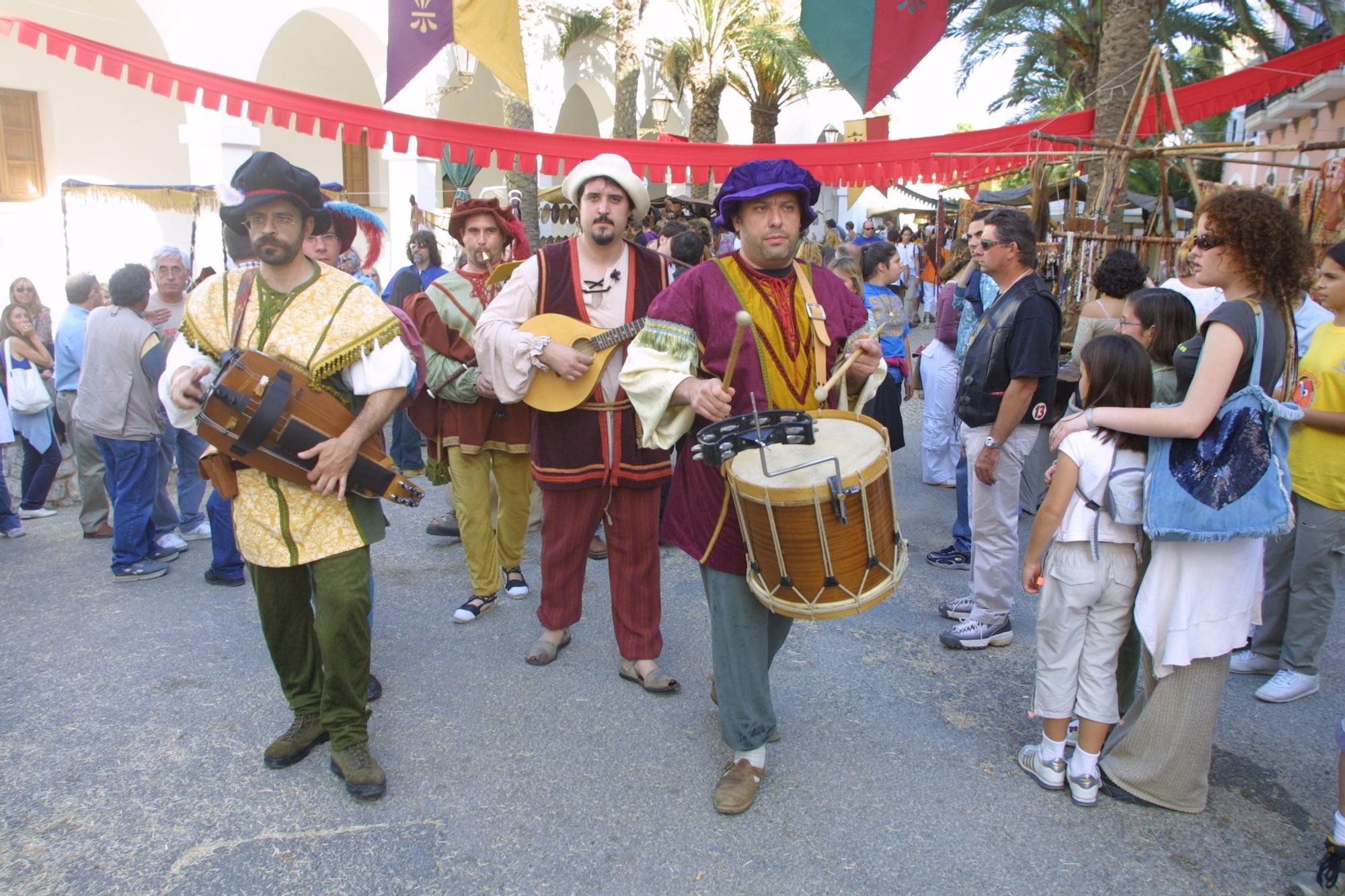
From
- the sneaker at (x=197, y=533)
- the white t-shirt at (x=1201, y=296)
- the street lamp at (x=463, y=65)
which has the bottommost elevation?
the sneaker at (x=197, y=533)

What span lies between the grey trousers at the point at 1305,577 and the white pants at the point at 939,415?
2824 millimetres

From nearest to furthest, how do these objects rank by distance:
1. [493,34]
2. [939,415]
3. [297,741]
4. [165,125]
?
[297,741], [939,415], [493,34], [165,125]

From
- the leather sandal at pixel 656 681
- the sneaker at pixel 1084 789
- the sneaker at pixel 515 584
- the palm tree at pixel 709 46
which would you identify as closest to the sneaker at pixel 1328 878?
the sneaker at pixel 1084 789

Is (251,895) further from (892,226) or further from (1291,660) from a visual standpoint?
(892,226)

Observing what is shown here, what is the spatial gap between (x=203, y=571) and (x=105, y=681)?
1.41 meters

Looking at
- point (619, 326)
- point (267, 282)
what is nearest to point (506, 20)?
point (619, 326)

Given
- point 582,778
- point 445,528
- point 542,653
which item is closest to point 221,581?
point 445,528

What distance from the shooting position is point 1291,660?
379 centimetres

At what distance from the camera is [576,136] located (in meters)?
8.87

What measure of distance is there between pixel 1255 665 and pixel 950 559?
170 cm

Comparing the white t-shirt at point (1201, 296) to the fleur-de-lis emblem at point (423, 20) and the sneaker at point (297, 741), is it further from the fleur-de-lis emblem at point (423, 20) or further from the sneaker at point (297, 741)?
the fleur-de-lis emblem at point (423, 20)

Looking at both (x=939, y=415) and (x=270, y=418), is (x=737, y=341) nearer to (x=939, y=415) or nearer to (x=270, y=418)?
(x=270, y=418)

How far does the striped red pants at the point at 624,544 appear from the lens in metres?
3.90

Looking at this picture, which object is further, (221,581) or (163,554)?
(163,554)
